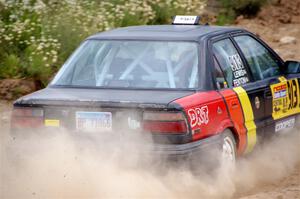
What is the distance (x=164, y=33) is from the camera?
333 inches

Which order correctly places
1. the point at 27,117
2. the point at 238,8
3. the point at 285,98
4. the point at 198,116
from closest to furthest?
the point at 198,116 < the point at 27,117 < the point at 285,98 < the point at 238,8

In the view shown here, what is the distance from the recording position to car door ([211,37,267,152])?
326 inches

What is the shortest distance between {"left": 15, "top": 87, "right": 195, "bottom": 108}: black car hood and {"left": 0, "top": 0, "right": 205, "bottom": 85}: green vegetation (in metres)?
4.10

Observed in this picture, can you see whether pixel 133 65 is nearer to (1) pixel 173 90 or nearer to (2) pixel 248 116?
(1) pixel 173 90

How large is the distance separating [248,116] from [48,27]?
4.90m

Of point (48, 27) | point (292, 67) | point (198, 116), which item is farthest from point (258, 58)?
point (48, 27)

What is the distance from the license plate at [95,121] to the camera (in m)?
7.41

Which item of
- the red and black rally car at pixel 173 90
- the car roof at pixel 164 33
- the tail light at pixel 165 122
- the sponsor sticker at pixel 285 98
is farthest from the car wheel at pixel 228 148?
the sponsor sticker at pixel 285 98

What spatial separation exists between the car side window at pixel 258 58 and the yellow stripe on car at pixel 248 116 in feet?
1.48

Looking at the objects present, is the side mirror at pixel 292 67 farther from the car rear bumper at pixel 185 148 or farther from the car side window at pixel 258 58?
the car rear bumper at pixel 185 148

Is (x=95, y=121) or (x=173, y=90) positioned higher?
(x=173, y=90)

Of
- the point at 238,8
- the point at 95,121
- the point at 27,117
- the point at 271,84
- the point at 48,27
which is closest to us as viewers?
the point at 95,121

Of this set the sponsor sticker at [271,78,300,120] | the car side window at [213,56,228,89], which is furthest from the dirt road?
the sponsor sticker at [271,78,300,120]

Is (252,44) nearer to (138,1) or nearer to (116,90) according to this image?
(116,90)
